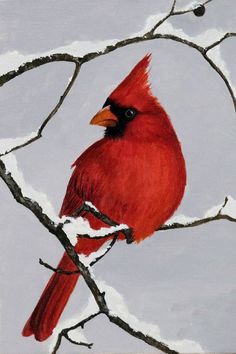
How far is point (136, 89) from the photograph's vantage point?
1.49m

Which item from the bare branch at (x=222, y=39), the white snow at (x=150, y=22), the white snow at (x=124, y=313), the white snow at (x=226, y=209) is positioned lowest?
the white snow at (x=124, y=313)

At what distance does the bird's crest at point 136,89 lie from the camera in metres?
1.48

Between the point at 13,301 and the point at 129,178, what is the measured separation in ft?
1.26

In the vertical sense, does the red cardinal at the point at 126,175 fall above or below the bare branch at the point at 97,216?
above

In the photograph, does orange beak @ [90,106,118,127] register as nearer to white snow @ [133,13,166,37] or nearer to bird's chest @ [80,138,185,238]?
bird's chest @ [80,138,185,238]

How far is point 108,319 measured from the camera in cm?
148

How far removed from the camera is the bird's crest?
4.86 ft

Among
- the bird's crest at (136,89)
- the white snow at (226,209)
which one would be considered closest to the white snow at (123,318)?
the white snow at (226,209)

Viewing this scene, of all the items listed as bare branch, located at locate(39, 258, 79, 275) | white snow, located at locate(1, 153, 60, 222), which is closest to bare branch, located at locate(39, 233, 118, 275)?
bare branch, located at locate(39, 258, 79, 275)

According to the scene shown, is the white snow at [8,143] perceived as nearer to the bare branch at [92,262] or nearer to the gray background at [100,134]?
the gray background at [100,134]

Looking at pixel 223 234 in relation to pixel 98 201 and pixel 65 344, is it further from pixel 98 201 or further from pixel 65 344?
pixel 65 344

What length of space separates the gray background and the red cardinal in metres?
0.02

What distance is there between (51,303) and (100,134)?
40 centimetres

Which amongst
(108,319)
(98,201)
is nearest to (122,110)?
(98,201)
